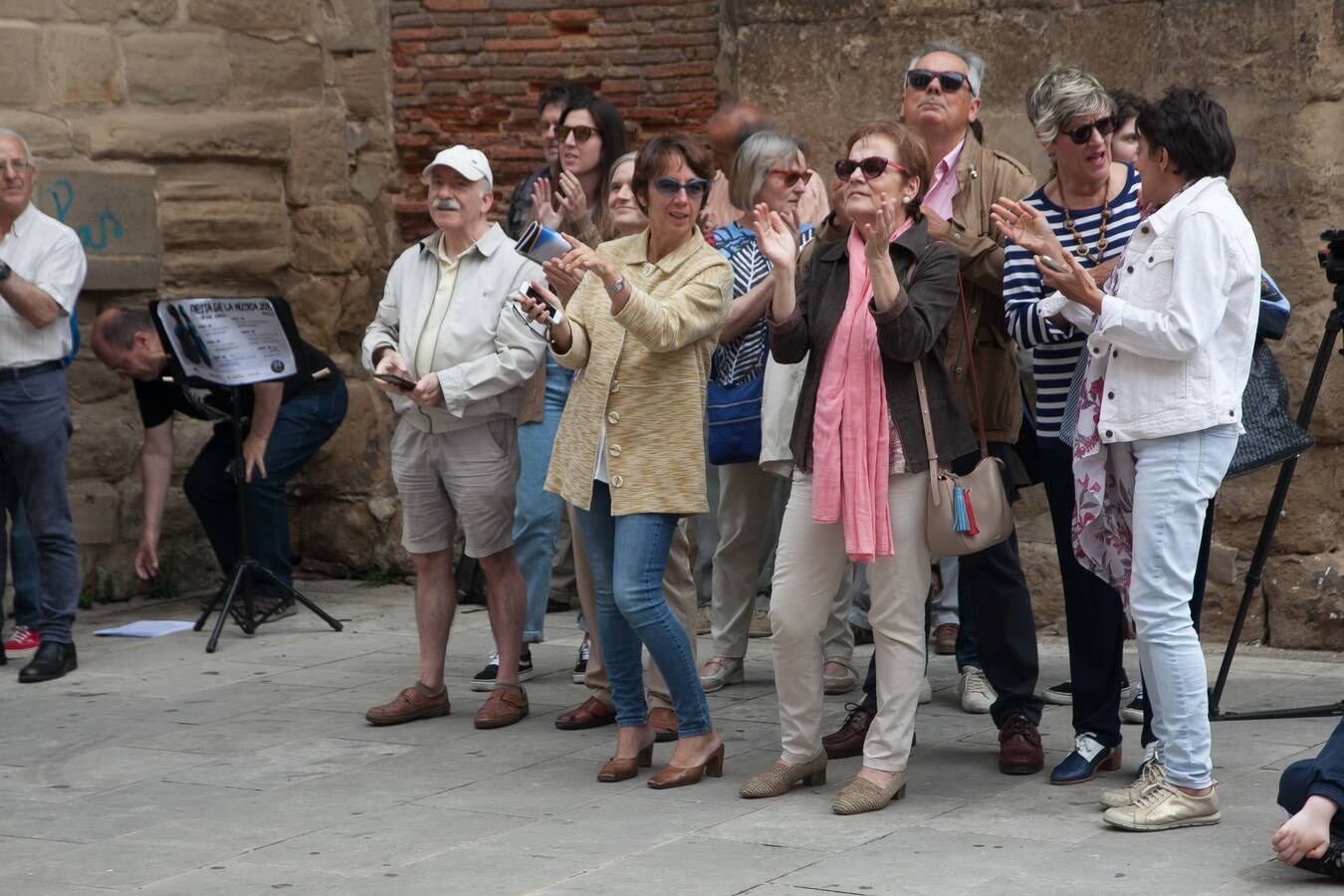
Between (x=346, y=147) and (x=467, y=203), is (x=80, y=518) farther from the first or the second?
(x=467, y=203)

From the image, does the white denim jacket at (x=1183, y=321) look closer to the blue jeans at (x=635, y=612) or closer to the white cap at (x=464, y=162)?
the blue jeans at (x=635, y=612)

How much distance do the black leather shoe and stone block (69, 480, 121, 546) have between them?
4.74ft

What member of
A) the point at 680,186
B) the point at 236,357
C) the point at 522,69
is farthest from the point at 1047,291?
the point at 522,69

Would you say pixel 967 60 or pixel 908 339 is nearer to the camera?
pixel 908 339

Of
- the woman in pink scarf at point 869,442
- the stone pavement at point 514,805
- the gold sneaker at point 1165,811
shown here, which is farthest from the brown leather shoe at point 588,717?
the gold sneaker at point 1165,811

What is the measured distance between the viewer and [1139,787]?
4.78 m

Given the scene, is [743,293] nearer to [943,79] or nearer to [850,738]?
[943,79]

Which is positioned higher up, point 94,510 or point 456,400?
point 456,400

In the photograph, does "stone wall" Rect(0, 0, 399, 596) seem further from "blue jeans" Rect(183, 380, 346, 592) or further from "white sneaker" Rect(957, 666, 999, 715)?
"white sneaker" Rect(957, 666, 999, 715)

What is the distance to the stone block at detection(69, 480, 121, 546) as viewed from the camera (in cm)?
860

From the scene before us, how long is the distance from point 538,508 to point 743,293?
111 centimetres

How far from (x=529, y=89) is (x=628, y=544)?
4203 mm

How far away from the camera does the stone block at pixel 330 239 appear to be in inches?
364

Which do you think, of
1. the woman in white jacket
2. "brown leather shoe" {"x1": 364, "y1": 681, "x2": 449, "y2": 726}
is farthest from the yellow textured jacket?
"brown leather shoe" {"x1": 364, "y1": 681, "x2": 449, "y2": 726}
